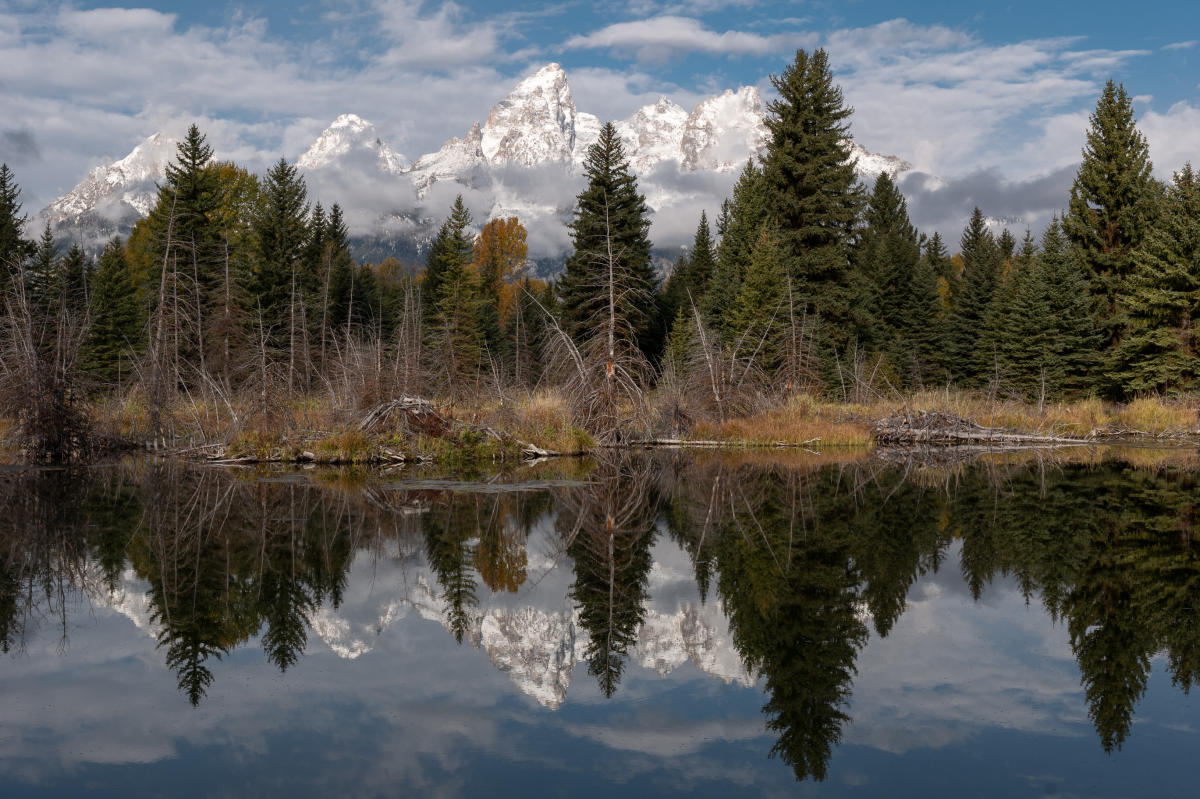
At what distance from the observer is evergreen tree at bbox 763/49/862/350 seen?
4153 cm

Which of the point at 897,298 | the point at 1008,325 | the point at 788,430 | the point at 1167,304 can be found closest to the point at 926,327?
the point at 897,298

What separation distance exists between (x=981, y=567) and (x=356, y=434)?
15.0 m

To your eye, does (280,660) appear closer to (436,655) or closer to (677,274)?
(436,655)

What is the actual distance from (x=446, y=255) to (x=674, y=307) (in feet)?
51.9

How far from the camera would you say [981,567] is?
9469 millimetres

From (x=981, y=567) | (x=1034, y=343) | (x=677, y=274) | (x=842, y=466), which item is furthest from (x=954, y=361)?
(x=981, y=567)

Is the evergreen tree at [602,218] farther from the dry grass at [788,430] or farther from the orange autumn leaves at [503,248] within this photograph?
the orange autumn leaves at [503,248]

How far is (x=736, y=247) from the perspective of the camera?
4647cm

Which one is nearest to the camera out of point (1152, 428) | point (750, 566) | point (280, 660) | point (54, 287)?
point (280, 660)

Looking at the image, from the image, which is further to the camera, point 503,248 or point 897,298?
point 503,248

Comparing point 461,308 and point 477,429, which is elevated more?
point 461,308

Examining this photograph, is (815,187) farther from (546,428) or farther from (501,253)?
(501,253)

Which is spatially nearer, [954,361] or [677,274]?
[954,361]

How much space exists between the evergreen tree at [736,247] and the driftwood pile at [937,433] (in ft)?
47.4
